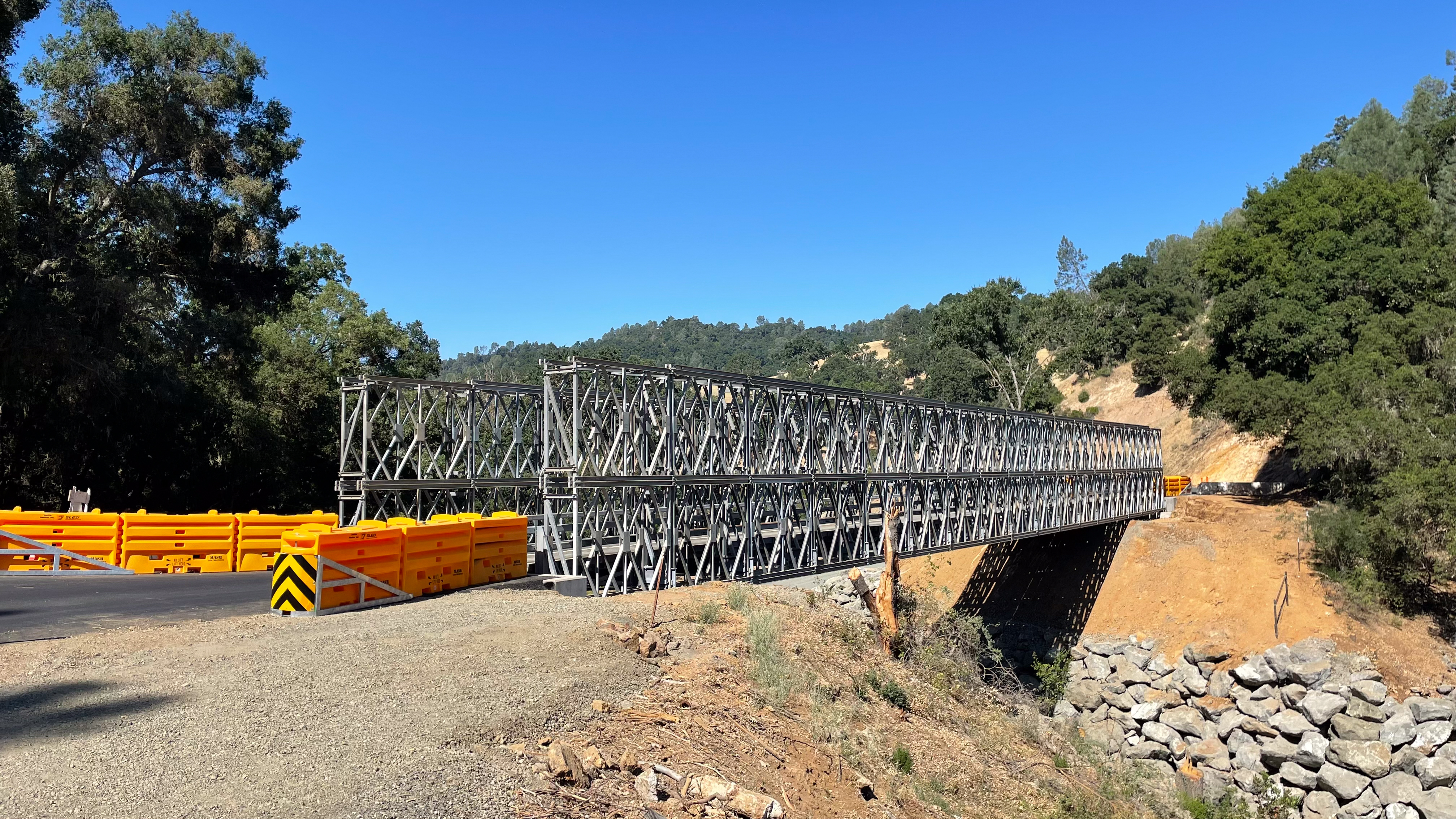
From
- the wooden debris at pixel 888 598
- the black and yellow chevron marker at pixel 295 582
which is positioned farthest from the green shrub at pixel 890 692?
the black and yellow chevron marker at pixel 295 582

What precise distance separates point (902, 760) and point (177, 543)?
19.3m

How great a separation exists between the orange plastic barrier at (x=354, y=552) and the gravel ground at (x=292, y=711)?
1.19 metres

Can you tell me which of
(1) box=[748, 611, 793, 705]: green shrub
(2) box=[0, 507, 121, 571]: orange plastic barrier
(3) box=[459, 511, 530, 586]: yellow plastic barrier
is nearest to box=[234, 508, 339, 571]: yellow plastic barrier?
(2) box=[0, 507, 121, 571]: orange plastic barrier

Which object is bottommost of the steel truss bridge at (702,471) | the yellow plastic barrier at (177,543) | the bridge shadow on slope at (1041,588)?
the bridge shadow on slope at (1041,588)

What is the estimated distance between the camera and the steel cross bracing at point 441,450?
77.4 feet

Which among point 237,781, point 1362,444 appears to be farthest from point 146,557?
point 1362,444

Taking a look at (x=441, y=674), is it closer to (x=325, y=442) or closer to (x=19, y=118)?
(x=19, y=118)

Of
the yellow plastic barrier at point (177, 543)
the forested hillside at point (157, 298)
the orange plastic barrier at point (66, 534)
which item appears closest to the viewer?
the orange plastic barrier at point (66, 534)

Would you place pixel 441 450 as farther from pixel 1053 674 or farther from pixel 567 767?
pixel 567 767

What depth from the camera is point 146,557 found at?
21.6 metres

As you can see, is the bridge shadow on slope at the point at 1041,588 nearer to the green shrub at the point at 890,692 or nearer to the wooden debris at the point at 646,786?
Answer: the green shrub at the point at 890,692

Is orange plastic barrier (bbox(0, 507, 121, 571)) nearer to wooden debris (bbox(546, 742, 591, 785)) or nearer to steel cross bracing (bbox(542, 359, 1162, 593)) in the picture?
steel cross bracing (bbox(542, 359, 1162, 593))

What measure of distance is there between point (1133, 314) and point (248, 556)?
263 ft

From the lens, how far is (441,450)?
28.5 meters
